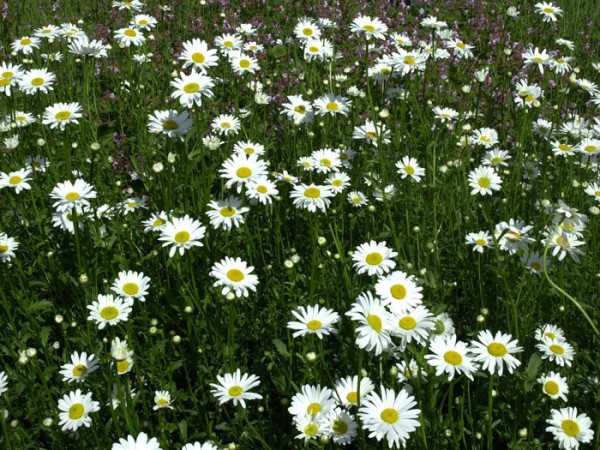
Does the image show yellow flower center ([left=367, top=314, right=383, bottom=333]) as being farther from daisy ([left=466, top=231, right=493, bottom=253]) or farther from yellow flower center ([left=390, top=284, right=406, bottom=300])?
daisy ([left=466, top=231, right=493, bottom=253])

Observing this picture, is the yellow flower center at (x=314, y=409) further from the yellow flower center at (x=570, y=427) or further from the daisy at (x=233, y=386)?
the yellow flower center at (x=570, y=427)

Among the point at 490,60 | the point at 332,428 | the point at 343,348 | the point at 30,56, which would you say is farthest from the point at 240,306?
the point at 490,60

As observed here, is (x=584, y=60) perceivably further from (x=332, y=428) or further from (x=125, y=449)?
(x=125, y=449)

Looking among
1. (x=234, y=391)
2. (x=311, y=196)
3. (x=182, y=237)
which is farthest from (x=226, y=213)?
(x=234, y=391)

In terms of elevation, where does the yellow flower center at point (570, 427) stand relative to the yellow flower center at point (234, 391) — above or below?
below

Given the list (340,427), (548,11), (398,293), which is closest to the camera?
(340,427)

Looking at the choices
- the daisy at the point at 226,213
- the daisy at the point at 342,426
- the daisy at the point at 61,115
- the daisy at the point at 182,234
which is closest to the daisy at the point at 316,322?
the daisy at the point at 342,426

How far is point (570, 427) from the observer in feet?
8.04

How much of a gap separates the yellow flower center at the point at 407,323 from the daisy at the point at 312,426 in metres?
0.48

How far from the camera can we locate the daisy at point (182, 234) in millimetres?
2947

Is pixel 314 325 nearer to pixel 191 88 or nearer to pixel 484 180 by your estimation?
pixel 191 88

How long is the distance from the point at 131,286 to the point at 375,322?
1.39m

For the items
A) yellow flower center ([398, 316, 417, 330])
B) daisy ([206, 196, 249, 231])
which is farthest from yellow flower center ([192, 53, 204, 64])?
yellow flower center ([398, 316, 417, 330])

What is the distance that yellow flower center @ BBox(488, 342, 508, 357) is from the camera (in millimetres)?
2395
